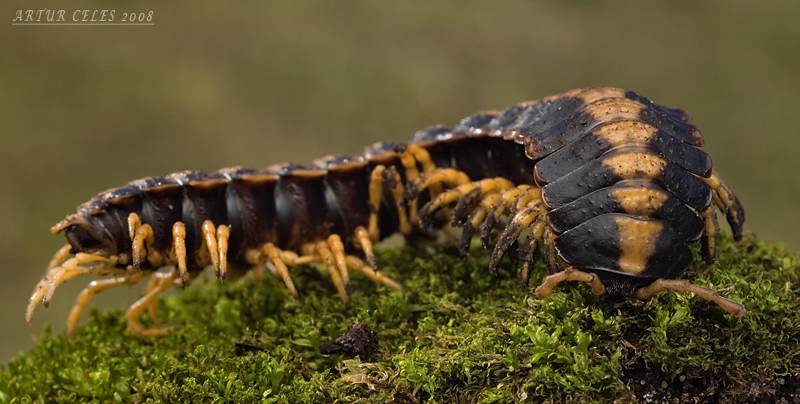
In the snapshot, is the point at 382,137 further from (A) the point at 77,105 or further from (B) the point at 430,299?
(B) the point at 430,299

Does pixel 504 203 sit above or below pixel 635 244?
above

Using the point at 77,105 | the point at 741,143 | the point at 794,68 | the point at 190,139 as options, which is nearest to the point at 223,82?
the point at 190,139

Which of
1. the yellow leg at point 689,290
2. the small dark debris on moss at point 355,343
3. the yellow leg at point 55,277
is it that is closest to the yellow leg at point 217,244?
the yellow leg at point 55,277

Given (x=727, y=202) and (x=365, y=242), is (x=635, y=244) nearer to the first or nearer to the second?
(x=727, y=202)

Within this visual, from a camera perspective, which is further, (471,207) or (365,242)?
(365,242)

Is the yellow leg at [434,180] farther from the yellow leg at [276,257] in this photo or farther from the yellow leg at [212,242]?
the yellow leg at [212,242]

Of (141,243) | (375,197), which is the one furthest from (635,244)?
(141,243)

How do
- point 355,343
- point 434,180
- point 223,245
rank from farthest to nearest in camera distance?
point 434,180
point 223,245
point 355,343

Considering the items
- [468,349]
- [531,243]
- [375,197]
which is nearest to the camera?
[468,349]
